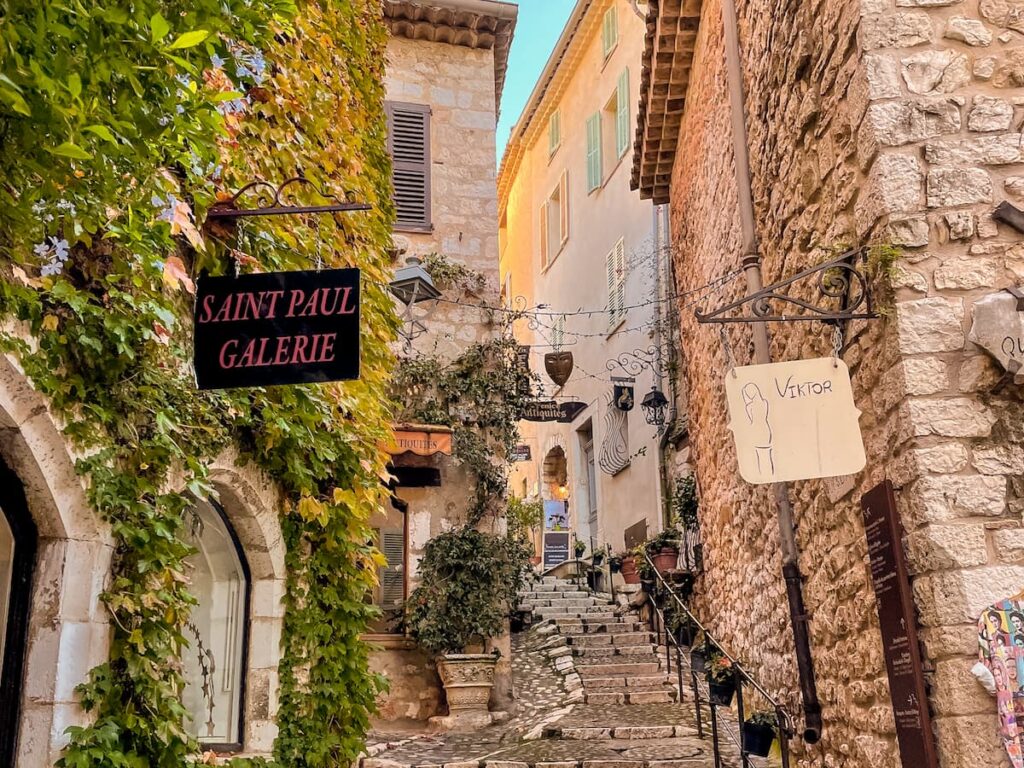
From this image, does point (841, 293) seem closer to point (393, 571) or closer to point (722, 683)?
point (722, 683)

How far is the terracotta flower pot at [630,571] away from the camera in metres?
13.1

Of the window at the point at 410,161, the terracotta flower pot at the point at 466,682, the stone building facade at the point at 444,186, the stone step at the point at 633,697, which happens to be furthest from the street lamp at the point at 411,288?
the stone step at the point at 633,697

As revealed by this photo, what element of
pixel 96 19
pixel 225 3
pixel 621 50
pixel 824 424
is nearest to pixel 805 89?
pixel 824 424

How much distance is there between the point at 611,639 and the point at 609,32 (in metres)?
9.37

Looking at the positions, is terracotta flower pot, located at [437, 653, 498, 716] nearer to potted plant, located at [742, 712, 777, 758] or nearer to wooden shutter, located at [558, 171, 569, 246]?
potted plant, located at [742, 712, 777, 758]

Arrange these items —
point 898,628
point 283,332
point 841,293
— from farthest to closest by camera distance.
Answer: point 841,293
point 283,332
point 898,628

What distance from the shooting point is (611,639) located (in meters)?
11.0

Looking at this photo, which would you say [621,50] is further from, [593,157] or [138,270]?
[138,270]

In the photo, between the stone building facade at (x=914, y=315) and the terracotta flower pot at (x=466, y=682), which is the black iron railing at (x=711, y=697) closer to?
the stone building facade at (x=914, y=315)

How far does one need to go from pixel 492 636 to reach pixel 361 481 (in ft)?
15.1

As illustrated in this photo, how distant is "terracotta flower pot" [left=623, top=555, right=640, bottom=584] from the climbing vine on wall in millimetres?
7056

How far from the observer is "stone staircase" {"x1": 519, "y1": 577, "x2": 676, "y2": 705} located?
9422mm

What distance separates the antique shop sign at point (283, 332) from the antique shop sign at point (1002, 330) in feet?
7.61

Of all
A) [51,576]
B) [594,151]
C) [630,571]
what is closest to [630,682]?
[630,571]
